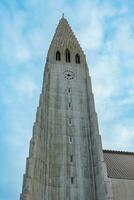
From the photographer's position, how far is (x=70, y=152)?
43.9 metres

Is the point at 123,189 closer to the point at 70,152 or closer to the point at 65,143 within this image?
the point at 70,152

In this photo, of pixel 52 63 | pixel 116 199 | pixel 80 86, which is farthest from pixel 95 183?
pixel 52 63

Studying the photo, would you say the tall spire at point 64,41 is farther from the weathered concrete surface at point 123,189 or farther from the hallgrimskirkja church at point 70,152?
the weathered concrete surface at point 123,189

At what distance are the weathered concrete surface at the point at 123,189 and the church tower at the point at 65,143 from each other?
271 centimetres

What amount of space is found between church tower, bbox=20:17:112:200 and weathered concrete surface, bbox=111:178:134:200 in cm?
271

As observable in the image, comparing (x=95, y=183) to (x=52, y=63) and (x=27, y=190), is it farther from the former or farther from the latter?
(x=52, y=63)

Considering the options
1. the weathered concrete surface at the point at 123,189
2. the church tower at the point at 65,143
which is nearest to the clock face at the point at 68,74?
the church tower at the point at 65,143

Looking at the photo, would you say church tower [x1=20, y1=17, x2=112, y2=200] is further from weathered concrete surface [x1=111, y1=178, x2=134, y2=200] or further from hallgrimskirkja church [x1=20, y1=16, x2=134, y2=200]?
weathered concrete surface [x1=111, y1=178, x2=134, y2=200]

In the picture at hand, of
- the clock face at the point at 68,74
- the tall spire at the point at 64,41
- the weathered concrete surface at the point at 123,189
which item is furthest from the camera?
the tall spire at the point at 64,41

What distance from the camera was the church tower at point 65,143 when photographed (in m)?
39.2

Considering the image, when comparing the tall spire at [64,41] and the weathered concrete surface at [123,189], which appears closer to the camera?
the weathered concrete surface at [123,189]

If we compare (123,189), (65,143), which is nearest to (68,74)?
(65,143)

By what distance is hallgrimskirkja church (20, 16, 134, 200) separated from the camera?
39344mm

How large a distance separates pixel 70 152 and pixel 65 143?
59.7 inches
